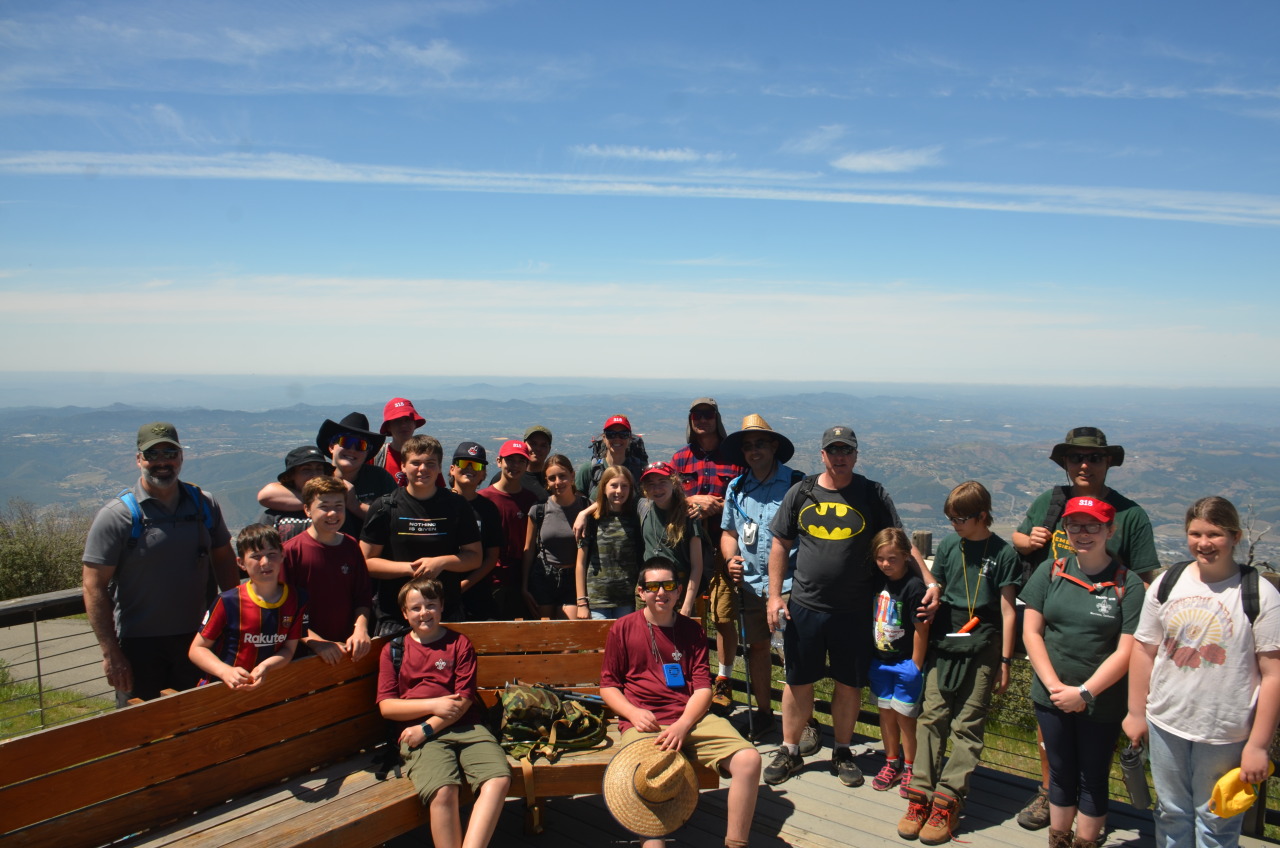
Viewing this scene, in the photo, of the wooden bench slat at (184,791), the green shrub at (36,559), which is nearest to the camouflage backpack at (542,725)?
the wooden bench slat at (184,791)

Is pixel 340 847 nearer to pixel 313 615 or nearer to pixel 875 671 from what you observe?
pixel 313 615

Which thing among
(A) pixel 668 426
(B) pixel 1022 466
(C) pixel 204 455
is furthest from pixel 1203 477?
(C) pixel 204 455

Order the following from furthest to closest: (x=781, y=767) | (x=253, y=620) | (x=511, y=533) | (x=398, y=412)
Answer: (x=398, y=412) → (x=511, y=533) → (x=781, y=767) → (x=253, y=620)

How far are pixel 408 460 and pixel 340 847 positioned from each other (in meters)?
1.95

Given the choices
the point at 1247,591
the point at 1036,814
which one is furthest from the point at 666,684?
the point at 1247,591

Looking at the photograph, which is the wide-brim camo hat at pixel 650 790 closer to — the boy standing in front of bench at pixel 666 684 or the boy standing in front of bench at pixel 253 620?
the boy standing in front of bench at pixel 666 684

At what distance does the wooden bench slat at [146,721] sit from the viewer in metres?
2.86

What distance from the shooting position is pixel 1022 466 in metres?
111

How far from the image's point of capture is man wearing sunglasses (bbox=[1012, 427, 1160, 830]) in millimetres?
3840

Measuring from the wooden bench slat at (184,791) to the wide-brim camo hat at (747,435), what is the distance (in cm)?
272

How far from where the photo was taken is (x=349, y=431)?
16.0 ft

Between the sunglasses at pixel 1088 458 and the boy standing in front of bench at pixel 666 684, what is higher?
the sunglasses at pixel 1088 458

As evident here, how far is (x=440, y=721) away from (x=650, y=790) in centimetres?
105

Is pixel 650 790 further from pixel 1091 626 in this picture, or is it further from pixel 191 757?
pixel 1091 626
